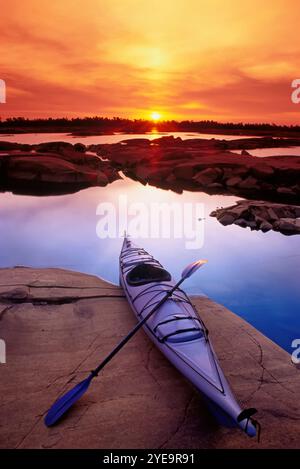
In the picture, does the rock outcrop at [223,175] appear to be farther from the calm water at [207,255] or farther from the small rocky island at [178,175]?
the calm water at [207,255]

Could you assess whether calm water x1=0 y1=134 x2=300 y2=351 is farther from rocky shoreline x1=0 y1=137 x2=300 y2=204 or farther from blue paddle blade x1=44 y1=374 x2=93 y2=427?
blue paddle blade x1=44 y1=374 x2=93 y2=427

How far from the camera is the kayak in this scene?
4.18 metres

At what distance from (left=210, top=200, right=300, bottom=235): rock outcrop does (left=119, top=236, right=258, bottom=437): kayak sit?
9509 millimetres

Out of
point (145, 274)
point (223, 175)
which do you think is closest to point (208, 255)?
point (145, 274)

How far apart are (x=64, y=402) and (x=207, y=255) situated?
10.6 m

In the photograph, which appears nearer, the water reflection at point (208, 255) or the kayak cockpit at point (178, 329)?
the kayak cockpit at point (178, 329)

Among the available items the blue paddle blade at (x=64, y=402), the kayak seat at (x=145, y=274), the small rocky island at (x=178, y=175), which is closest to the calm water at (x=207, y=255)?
the kayak seat at (x=145, y=274)

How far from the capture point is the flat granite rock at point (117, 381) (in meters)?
4.13

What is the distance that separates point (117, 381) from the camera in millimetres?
5141

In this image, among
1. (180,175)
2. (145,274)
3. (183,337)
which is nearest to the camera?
(183,337)

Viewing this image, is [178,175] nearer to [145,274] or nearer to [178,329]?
[145,274]

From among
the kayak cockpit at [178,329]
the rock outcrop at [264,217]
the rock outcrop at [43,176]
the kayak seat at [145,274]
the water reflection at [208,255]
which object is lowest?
the water reflection at [208,255]

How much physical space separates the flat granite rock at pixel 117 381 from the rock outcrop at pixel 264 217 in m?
9.28

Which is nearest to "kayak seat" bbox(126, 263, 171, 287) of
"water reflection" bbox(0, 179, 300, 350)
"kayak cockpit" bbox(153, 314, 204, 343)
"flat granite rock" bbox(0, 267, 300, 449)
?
"flat granite rock" bbox(0, 267, 300, 449)
